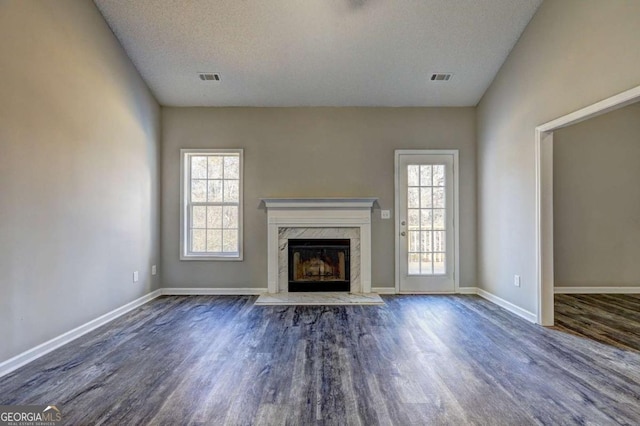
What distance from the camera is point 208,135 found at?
521cm

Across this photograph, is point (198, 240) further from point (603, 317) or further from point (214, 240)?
point (603, 317)

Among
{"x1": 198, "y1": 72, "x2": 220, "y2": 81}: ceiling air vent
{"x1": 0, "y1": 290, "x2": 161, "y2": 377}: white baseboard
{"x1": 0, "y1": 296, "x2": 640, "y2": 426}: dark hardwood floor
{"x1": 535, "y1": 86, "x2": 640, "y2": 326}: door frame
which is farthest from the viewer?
{"x1": 198, "y1": 72, "x2": 220, "y2": 81}: ceiling air vent

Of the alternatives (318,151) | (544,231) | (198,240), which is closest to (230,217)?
(198,240)

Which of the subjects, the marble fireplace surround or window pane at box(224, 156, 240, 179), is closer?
the marble fireplace surround

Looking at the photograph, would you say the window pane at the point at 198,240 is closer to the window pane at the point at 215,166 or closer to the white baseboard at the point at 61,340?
the window pane at the point at 215,166

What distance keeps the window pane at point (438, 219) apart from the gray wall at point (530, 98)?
0.52 meters

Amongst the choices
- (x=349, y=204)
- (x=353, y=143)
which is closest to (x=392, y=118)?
(x=353, y=143)

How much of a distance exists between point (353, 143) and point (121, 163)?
310 centimetres

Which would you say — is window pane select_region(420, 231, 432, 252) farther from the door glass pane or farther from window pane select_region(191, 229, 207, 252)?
window pane select_region(191, 229, 207, 252)

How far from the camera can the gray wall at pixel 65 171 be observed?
8.68 feet

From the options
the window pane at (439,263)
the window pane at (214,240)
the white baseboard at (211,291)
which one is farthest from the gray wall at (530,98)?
the window pane at (214,240)

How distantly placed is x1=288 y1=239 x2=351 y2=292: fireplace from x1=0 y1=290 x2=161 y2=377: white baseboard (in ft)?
6.96

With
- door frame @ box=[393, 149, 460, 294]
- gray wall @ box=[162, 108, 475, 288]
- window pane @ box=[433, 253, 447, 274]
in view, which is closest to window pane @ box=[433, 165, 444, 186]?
door frame @ box=[393, 149, 460, 294]

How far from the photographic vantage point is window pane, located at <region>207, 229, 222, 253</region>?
525 cm
